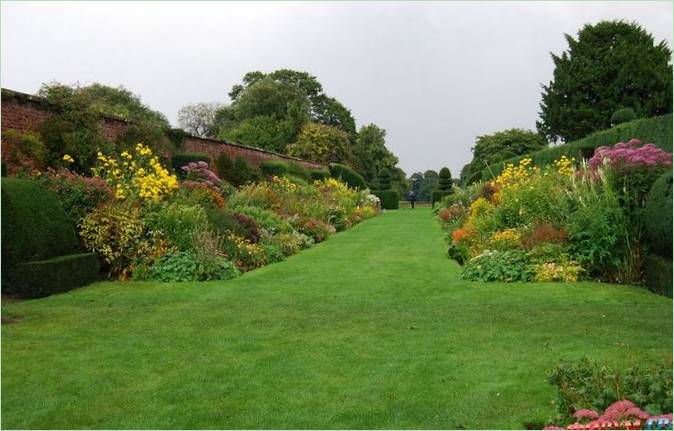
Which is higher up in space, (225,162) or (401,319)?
(225,162)

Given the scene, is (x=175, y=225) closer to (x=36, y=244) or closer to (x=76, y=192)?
(x=76, y=192)

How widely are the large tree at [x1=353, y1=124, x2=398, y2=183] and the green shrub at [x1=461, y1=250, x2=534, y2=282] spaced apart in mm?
43283

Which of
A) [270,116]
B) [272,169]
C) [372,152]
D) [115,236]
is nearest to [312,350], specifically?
[115,236]

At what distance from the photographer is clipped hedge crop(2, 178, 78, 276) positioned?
7.93 metres

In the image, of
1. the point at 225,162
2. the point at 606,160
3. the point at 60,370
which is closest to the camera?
the point at 60,370

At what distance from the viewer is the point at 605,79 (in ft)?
117

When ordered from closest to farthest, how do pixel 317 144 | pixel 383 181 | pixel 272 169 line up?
pixel 272 169
pixel 383 181
pixel 317 144

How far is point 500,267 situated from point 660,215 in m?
2.22

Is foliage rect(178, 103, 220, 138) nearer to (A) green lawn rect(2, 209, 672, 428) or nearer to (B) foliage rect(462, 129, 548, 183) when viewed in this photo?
(B) foliage rect(462, 129, 548, 183)

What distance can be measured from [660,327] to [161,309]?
5055 millimetres

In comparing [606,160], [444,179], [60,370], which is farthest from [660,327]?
[444,179]

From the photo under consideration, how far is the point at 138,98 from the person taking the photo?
50281mm

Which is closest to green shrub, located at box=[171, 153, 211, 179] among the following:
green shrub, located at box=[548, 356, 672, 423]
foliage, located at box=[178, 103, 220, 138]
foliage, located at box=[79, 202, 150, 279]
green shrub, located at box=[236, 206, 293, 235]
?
green shrub, located at box=[236, 206, 293, 235]

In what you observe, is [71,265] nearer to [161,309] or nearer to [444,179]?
[161,309]
